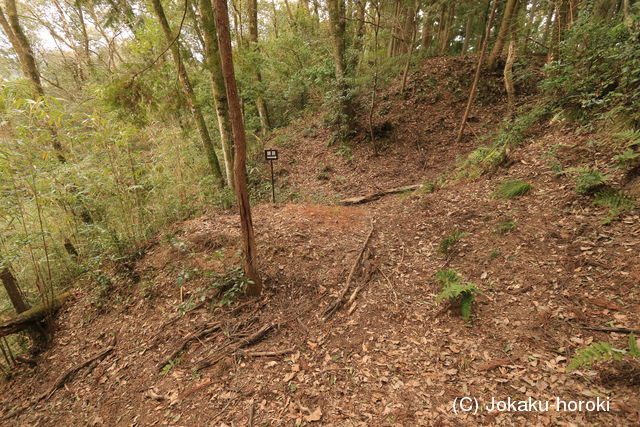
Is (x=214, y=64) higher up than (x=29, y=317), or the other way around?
(x=214, y=64)

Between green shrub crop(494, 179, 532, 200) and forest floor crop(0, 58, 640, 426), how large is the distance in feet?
0.51

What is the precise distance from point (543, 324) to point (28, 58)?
13.2 m

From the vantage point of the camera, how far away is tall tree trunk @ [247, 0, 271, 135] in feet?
36.1

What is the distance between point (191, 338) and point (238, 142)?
2.92m

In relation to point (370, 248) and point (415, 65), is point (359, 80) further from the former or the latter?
point (370, 248)

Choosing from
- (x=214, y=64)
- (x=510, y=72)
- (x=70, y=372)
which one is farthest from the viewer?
(x=510, y=72)

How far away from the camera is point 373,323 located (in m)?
3.68

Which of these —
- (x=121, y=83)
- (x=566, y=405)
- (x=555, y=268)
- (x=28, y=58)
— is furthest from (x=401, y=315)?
(x=28, y=58)

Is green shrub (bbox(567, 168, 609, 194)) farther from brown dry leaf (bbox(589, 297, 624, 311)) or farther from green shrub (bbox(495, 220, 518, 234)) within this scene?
brown dry leaf (bbox(589, 297, 624, 311))

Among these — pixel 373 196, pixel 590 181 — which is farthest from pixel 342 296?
pixel 373 196

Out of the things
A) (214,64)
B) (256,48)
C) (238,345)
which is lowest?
(238,345)

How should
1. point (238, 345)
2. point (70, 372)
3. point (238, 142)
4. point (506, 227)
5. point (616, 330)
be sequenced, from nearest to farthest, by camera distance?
point (616, 330), point (238, 142), point (238, 345), point (70, 372), point (506, 227)

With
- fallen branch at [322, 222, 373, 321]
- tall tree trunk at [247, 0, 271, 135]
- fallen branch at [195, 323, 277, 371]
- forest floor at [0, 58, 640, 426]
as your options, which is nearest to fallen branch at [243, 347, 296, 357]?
forest floor at [0, 58, 640, 426]

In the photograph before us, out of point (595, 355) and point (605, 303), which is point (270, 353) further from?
point (605, 303)
